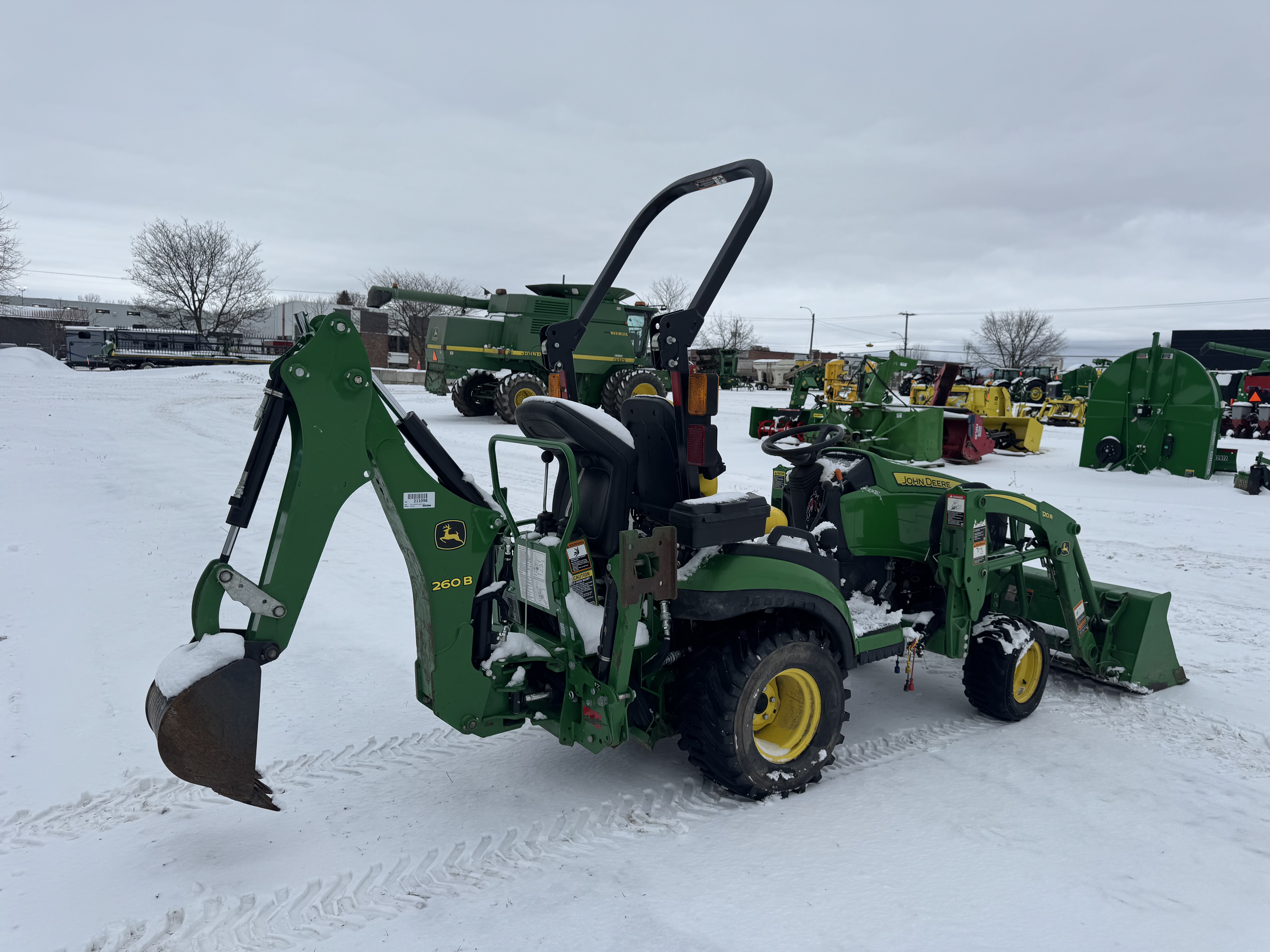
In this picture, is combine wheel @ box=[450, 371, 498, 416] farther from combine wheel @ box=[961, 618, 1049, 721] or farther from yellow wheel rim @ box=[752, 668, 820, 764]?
yellow wheel rim @ box=[752, 668, 820, 764]

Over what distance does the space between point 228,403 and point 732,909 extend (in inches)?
772

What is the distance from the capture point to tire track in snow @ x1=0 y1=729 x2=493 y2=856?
3.13 meters

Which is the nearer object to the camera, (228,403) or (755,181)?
(755,181)

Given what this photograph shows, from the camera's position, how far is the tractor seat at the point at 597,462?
11.3 ft

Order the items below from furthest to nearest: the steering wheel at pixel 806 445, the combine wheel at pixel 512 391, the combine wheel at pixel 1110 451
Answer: the combine wheel at pixel 512 391 → the combine wheel at pixel 1110 451 → the steering wheel at pixel 806 445

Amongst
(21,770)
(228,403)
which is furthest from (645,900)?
(228,403)

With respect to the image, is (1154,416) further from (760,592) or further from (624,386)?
(760,592)

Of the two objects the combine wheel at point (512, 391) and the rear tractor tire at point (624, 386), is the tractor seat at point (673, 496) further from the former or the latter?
the rear tractor tire at point (624, 386)

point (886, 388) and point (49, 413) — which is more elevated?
point (886, 388)

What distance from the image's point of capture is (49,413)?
1514 centimetres

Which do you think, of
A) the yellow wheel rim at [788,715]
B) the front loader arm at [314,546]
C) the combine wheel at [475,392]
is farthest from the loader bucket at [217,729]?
the combine wheel at [475,392]

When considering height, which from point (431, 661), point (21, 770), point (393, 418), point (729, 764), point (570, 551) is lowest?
point (21, 770)

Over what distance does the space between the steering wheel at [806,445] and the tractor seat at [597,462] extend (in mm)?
1330

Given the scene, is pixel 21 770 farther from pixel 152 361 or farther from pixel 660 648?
pixel 152 361
